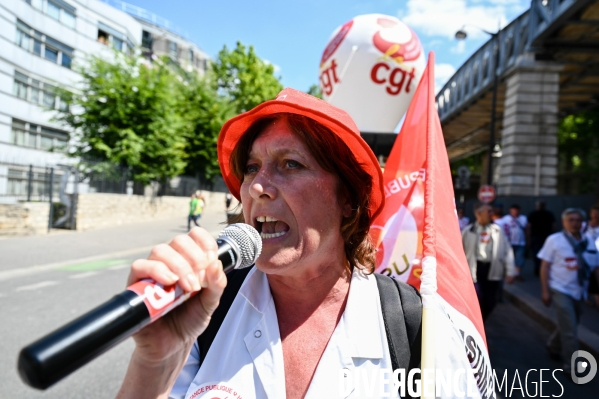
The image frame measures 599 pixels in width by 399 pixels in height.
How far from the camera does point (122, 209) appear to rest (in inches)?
755

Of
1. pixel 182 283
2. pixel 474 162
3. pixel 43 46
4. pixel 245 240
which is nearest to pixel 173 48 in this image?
pixel 43 46

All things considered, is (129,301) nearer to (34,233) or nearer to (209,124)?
(34,233)

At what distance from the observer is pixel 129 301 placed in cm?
85

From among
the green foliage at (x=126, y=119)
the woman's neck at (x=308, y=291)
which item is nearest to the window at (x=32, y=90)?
the green foliage at (x=126, y=119)

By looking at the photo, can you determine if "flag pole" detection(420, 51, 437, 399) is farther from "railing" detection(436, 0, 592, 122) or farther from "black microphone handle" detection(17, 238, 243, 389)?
"railing" detection(436, 0, 592, 122)

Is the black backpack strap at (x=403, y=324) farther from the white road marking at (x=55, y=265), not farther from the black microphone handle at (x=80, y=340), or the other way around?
the white road marking at (x=55, y=265)

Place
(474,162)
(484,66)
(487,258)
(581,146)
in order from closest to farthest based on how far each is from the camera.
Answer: (487,258) < (484,66) < (581,146) < (474,162)

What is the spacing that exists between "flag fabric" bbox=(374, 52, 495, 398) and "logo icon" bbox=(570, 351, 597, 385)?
11.2ft

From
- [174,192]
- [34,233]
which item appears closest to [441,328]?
[34,233]

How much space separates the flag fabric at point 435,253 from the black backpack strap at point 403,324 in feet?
0.24

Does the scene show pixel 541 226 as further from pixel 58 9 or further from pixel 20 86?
pixel 58 9

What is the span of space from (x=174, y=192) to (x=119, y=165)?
720cm

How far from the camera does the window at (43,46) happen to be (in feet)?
81.4

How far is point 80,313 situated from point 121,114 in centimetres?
1407
